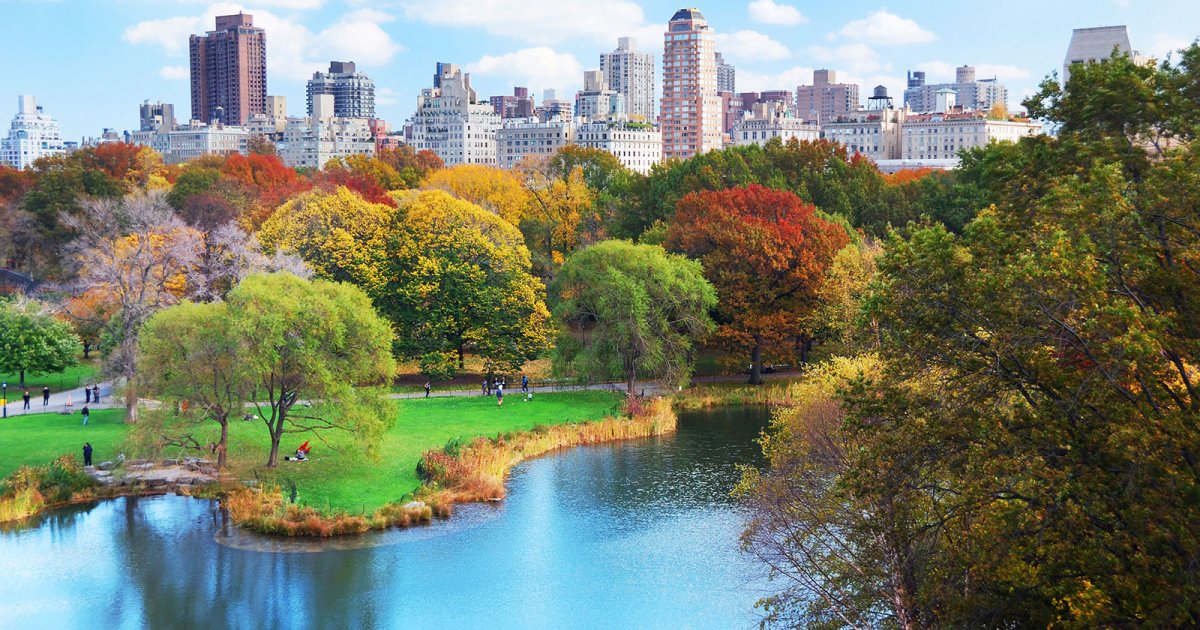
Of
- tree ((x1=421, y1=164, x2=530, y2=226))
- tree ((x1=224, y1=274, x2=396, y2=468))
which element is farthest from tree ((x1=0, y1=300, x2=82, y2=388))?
tree ((x1=421, y1=164, x2=530, y2=226))

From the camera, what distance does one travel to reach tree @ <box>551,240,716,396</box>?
152 ft

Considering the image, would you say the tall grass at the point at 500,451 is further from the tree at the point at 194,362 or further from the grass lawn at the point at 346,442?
the tree at the point at 194,362

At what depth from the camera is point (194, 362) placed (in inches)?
1340

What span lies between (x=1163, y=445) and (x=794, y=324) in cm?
3573

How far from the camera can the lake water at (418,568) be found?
84.8 feet

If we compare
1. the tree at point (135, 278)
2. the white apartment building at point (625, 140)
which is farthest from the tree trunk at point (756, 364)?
the white apartment building at point (625, 140)

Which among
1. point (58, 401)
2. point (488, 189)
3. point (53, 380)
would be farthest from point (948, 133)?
point (58, 401)

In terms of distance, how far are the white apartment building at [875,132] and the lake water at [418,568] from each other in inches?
5651

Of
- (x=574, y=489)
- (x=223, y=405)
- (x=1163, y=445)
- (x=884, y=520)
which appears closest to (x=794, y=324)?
(x=574, y=489)

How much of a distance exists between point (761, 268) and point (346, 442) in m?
21.6

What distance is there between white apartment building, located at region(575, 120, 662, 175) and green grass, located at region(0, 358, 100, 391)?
10975cm

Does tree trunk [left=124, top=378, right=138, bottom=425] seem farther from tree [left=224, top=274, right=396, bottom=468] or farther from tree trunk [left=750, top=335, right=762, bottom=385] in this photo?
tree trunk [left=750, top=335, right=762, bottom=385]

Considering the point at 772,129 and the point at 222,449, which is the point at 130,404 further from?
the point at 772,129

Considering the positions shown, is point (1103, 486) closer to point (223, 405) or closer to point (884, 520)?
point (884, 520)
